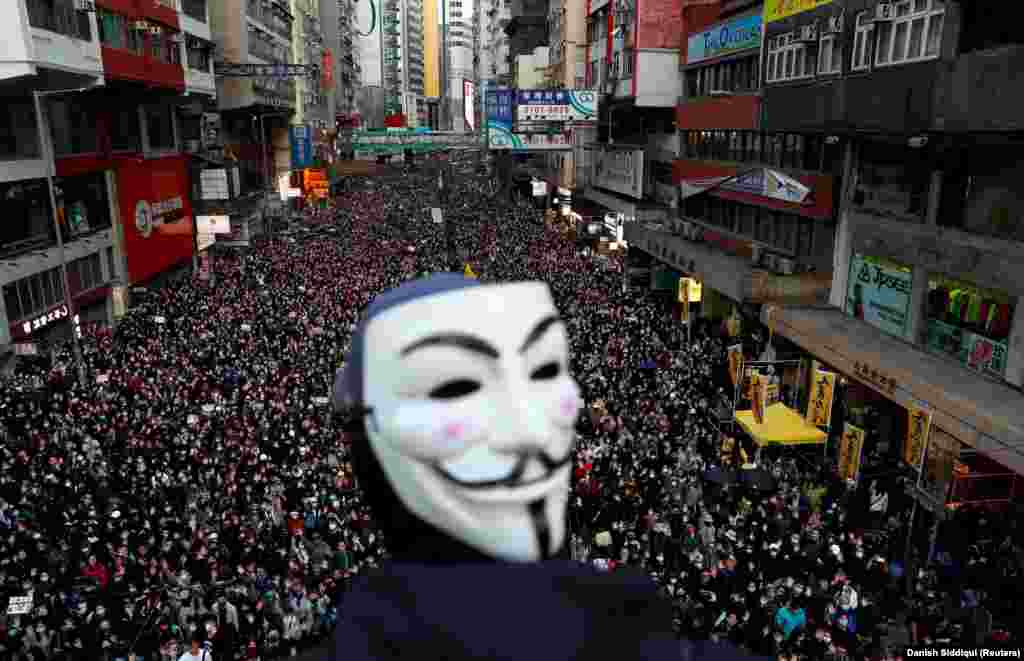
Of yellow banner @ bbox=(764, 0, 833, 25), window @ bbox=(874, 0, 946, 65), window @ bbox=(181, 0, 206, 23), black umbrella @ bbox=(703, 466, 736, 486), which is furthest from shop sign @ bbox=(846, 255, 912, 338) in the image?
window @ bbox=(181, 0, 206, 23)

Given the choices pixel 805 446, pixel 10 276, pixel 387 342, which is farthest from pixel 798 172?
pixel 10 276

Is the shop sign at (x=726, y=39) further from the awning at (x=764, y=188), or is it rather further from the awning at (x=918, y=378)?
the awning at (x=918, y=378)

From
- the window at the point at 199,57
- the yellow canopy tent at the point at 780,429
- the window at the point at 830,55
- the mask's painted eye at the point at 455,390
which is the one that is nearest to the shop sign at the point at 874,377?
the yellow canopy tent at the point at 780,429

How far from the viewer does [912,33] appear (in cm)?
1556

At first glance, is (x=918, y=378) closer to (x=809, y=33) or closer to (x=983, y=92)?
(x=983, y=92)

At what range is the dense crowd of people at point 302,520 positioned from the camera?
1100 centimetres

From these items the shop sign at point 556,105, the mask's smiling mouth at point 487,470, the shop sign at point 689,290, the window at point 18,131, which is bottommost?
the shop sign at point 689,290

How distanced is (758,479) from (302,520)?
8.54m

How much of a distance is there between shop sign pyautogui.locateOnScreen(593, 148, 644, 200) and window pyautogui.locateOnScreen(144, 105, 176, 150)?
22.8 m

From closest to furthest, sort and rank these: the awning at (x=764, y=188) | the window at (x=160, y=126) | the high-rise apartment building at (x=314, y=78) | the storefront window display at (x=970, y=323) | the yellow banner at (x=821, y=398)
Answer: the storefront window display at (x=970, y=323) < the yellow banner at (x=821, y=398) < the awning at (x=764, y=188) < the window at (x=160, y=126) < the high-rise apartment building at (x=314, y=78)

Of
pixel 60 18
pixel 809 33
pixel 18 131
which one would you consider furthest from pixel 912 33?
pixel 18 131

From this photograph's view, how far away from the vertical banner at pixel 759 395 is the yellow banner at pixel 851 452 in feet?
6.78

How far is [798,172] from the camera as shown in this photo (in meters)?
22.3

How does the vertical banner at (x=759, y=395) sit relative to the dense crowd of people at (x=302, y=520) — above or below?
above
